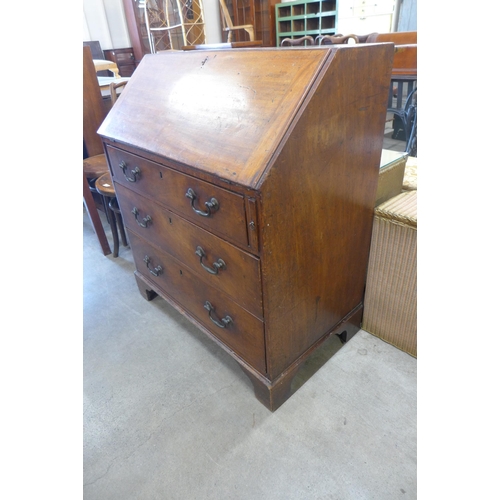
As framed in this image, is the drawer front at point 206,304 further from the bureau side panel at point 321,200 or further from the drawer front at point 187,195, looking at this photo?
the drawer front at point 187,195

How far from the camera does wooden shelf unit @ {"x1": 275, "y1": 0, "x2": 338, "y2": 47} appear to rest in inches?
201

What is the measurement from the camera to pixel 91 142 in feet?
7.66

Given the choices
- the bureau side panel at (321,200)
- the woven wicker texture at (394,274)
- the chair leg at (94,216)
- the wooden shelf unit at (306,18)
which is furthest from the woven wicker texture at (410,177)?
the wooden shelf unit at (306,18)

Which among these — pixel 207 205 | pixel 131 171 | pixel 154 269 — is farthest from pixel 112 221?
pixel 207 205

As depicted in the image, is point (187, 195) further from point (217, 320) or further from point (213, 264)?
point (217, 320)

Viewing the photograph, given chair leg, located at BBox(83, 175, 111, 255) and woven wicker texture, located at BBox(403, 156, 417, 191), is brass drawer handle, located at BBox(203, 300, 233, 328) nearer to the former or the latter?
woven wicker texture, located at BBox(403, 156, 417, 191)

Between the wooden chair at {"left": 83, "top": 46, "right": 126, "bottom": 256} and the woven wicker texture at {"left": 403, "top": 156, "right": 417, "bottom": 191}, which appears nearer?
the woven wicker texture at {"left": 403, "top": 156, "right": 417, "bottom": 191}

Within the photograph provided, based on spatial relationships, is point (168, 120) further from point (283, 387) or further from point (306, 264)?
point (283, 387)

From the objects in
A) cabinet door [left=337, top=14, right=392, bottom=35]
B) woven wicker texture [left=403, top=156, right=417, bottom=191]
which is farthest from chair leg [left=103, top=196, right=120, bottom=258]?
cabinet door [left=337, top=14, right=392, bottom=35]

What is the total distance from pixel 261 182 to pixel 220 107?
0.31 meters

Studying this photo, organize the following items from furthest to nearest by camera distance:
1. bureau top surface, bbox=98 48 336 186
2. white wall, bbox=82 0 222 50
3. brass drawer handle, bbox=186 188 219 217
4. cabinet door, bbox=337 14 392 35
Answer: cabinet door, bbox=337 14 392 35 → white wall, bbox=82 0 222 50 → brass drawer handle, bbox=186 188 219 217 → bureau top surface, bbox=98 48 336 186

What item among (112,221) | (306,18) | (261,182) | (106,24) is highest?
(106,24)

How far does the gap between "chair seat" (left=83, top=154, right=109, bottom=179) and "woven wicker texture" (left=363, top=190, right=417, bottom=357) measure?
1558 mm

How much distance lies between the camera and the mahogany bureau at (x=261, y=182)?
839 millimetres
